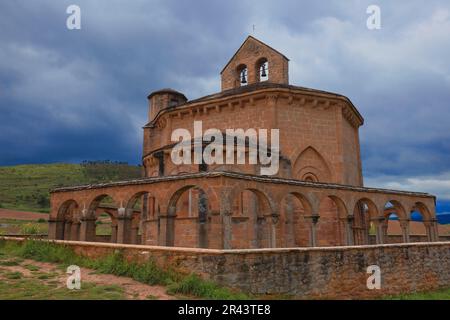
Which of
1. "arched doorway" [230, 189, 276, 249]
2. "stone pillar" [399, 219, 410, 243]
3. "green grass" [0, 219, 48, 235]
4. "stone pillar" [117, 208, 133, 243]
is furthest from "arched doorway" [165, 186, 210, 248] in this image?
"green grass" [0, 219, 48, 235]

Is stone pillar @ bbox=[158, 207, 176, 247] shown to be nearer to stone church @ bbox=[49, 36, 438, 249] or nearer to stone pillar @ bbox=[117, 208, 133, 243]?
stone church @ bbox=[49, 36, 438, 249]

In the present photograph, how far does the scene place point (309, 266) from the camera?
944 cm

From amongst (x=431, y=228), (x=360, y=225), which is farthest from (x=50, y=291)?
(x=431, y=228)

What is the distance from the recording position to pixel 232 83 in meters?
22.3

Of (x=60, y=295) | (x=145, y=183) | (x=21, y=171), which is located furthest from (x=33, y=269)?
(x=21, y=171)

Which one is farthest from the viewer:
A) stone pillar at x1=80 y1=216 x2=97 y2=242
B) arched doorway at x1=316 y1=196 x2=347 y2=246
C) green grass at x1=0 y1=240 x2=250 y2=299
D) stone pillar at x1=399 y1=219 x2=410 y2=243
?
arched doorway at x1=316 y1=196 x2=347 y2=246

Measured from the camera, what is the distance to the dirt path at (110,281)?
7534mm

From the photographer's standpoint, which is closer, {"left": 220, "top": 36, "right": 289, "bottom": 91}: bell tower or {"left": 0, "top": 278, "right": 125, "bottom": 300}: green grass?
{"left": 0, "top": 278, "right": 125, "bottom": 300}: green grass

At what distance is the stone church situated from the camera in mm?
11992

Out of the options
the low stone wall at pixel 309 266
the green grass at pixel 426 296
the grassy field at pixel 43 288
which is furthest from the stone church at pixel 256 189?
the grassy field at pixel 43 288

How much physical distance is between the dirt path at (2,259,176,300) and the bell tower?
15193 millimetres

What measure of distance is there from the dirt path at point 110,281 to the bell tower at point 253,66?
598 inches

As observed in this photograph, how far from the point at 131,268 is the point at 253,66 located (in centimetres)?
1569
